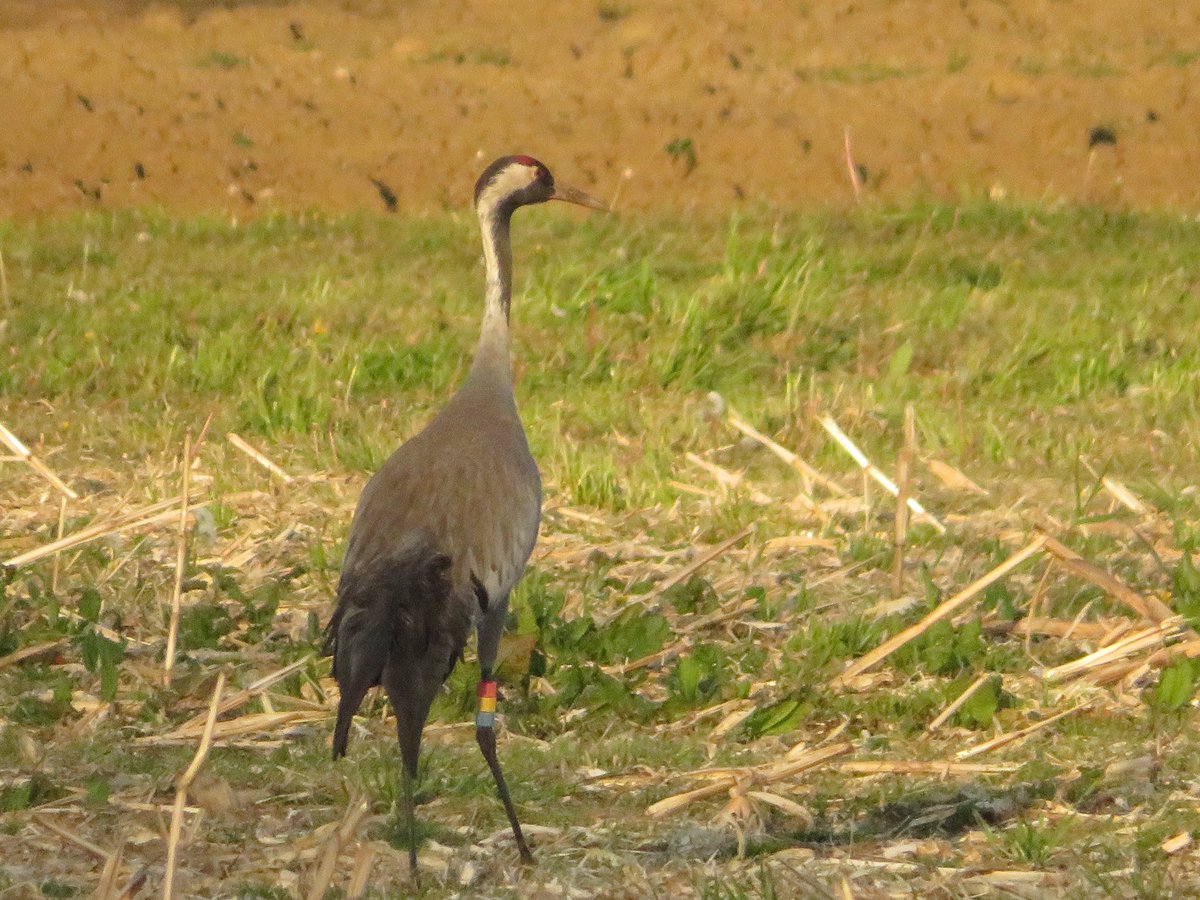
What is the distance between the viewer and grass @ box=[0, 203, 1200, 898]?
4078 millimetres

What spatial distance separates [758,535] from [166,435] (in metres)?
2.17

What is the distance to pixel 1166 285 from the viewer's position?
9.09m

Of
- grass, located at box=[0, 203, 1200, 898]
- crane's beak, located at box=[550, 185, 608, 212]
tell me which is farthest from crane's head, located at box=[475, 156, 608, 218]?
grass, located at box=[0, 203, 1200, 898]

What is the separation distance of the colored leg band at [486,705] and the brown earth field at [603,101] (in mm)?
6592

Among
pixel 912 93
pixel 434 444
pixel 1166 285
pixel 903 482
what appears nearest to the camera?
pixel 434 444

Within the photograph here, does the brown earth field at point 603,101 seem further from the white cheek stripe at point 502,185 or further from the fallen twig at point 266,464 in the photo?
the white cheek stripe at point 502,185

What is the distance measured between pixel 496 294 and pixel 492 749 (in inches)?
51.2

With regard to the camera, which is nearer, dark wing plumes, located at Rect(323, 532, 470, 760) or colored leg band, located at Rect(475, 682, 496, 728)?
dark wing plumes, located at Rect(323, 532, 470, 760)

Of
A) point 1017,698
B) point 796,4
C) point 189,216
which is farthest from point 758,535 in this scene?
point 796,4

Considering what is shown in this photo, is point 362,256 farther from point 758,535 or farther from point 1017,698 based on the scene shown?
point 1017,698

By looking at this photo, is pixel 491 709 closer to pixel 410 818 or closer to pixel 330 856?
pixel 410 818

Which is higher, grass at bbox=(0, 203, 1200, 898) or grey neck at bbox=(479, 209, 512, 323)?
grey neck at bbox=(479, 209, 512, 323)

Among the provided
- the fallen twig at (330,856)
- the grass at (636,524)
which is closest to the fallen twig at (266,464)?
the grass at (636,524)

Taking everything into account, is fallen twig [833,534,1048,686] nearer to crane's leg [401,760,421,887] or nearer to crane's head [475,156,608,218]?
crane's leg [401,760,421,887]
